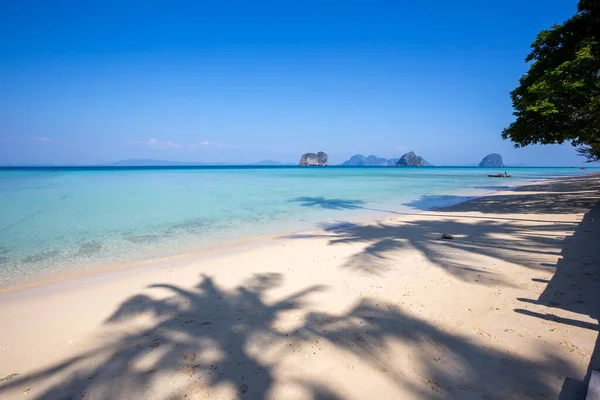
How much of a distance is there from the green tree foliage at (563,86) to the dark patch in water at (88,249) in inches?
716

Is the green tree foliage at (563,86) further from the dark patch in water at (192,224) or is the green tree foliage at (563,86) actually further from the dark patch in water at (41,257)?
the dark patch in water at (41,257)

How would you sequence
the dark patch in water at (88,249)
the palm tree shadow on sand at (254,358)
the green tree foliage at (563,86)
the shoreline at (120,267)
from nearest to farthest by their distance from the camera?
the palm tree shadow on sand at (254,358) < the shoreline at (120,267) < the dark patch in water at (88,249) < the green tree foliage at (563,86)

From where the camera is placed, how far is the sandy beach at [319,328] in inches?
117

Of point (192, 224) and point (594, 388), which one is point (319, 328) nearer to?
point (594, 388)

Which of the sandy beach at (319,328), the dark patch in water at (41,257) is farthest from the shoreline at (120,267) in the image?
the dark patch in water at (41,257)

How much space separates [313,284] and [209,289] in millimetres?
2200

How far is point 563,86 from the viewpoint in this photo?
11.0 metres

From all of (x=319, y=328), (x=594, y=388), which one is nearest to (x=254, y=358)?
(x=319, y=328)

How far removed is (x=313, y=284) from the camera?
5.63m

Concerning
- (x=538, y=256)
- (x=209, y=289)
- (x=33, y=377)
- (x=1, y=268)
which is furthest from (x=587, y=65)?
(x=1, y=268)

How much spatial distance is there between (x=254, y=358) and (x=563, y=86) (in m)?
15.3

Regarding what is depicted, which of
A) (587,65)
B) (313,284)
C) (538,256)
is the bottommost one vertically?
(313,284)

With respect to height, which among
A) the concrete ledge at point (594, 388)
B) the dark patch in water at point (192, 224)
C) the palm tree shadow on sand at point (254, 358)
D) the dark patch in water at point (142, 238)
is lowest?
the dark patch in water at point (142, 238)

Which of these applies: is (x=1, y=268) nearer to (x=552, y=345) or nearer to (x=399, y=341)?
(x=399, y=341)
